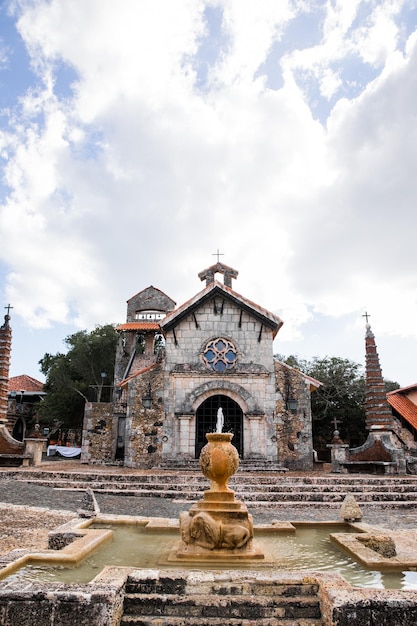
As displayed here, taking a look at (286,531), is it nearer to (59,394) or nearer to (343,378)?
(343,378)

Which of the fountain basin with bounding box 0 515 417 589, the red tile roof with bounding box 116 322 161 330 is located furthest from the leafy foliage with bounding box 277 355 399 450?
the fountain basin with bounding box 0 515 417 589

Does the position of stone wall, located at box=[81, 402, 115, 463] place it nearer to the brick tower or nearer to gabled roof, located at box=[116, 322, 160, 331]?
gabled roof, located at box=[116, 322, 160, 331]

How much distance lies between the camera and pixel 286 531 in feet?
24.0

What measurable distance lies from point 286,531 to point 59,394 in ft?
113

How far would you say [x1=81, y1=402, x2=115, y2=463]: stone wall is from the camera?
74.5 feet

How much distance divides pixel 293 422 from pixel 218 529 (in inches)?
523

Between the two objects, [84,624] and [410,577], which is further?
[410,577]

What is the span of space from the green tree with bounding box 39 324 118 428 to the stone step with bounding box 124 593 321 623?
115 feet

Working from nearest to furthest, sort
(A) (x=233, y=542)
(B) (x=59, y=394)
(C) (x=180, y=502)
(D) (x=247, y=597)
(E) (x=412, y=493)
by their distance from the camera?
(D) (x=247, y=597), (A) (x=233, y=542), (C) (x=180, y=502), (E) (x=412, y=493), (B) (x=59, y=394)

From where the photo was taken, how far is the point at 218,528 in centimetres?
573

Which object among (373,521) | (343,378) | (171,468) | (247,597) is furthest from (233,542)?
(343,378)

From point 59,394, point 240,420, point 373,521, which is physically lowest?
point 373,521

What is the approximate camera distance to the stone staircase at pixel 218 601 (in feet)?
13.0

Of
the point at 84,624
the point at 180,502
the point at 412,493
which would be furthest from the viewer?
the point at 412,493
